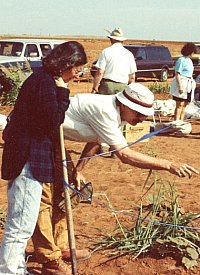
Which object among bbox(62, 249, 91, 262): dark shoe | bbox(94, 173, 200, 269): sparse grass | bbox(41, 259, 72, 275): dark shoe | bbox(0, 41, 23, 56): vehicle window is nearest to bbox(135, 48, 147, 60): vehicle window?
bbox(0, 41, 23, 56): vehicle window

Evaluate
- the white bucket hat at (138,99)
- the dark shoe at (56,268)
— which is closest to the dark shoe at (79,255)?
the dark shoe at (56,268)

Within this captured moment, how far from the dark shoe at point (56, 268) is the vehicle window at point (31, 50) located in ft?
43.1

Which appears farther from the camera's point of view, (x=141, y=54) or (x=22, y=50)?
(x=141, y=54)

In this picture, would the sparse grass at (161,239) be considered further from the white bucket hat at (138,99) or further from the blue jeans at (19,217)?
the blue jeans at (19,217)

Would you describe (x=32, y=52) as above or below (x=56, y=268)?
below

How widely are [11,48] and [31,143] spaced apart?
46.5 feet

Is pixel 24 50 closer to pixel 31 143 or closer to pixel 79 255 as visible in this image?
pixel 79 255

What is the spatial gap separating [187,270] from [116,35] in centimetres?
494

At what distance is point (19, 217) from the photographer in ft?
12.5

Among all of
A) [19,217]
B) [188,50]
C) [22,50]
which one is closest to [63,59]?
[19,217]

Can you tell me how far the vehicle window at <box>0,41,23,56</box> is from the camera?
56.1 feet

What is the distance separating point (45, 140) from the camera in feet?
12.6

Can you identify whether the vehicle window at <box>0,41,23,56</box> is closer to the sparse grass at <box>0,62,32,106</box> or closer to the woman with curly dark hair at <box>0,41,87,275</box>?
the sparse grass at <box>0,62,32,106</box>

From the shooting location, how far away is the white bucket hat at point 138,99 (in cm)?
384
